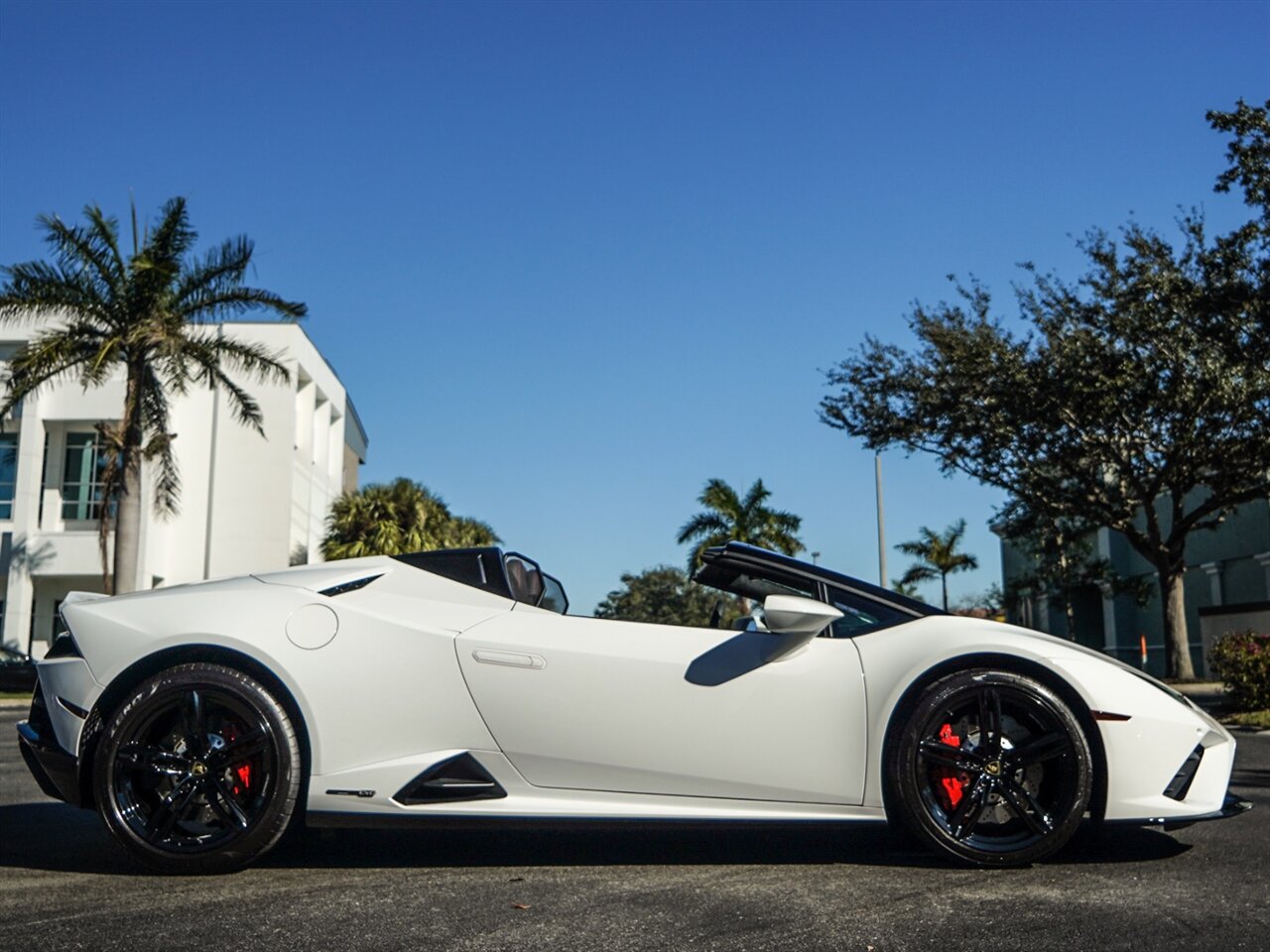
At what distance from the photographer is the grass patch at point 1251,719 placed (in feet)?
43.1

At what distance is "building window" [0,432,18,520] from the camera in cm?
3634

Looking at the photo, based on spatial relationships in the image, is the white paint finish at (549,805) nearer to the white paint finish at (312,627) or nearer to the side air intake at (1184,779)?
the white paint finish at (312,627)

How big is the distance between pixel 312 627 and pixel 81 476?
121 ft

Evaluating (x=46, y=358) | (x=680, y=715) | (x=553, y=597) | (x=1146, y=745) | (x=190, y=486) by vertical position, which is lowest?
(x=1146, y=745)

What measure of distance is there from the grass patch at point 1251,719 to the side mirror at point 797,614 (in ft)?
36.1

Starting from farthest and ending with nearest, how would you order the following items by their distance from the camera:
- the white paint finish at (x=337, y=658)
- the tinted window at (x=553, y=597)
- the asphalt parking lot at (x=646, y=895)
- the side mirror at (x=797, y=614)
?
the tinted window at (x=553, y=597) < the white paint finish at (x=337, y=658) < the side mirror at (x=797, y=614) < the asphalt parking lot at (x=646, y=895)

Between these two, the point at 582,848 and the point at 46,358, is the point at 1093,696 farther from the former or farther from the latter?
the point at 46,358

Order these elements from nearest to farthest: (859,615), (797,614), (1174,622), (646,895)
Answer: (646,895), (797,614), (859,615), (1174,622)

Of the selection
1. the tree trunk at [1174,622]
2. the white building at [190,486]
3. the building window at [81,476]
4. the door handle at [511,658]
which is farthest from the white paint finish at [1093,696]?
the building window at [81,476]

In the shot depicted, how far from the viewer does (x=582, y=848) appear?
447 cm

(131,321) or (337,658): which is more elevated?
(131,321)

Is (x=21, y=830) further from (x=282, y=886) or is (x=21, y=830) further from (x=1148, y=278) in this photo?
(x=1148, y=278)

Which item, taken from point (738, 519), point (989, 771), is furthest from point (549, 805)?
point (738, 519)

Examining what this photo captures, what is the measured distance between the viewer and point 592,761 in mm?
3971
